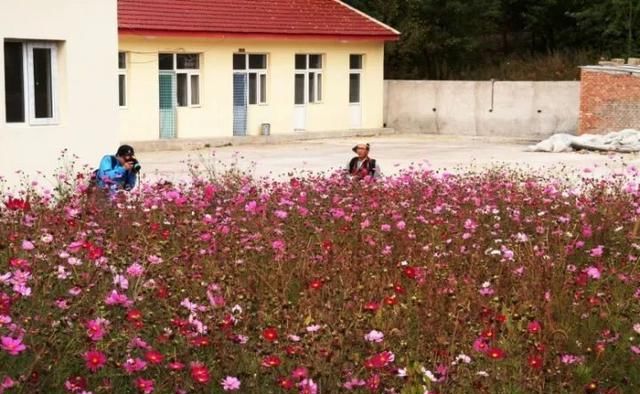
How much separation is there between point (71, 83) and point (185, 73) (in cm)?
1560

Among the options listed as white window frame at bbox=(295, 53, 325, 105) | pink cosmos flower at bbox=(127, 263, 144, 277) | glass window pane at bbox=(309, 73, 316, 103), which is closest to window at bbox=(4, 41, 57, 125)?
pink cosmos flower at bbox=(127, 263, 144, 277)

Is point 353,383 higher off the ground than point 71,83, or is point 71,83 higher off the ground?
point 71,83

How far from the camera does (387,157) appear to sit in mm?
25656

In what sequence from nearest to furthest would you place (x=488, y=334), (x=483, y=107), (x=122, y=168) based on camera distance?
(x=488, y=334)
(x=122, y=168)
(x=483, y=107)

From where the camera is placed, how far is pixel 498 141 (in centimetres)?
3312

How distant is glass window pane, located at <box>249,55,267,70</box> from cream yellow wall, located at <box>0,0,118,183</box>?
16997 millimetres

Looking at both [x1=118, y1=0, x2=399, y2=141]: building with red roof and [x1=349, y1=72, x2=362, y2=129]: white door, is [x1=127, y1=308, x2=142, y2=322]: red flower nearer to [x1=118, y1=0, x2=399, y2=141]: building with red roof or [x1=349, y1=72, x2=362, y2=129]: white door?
[x1=118, y1=0, x2=399, y2=141]: building with red roof

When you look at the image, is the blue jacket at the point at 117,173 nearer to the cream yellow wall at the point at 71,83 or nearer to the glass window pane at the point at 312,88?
the cream yellow wall at the point at 71,83

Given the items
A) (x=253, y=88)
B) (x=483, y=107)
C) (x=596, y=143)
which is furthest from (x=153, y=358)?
(x=483, y=107)

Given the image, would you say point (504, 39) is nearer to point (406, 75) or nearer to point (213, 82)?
point (406, 75)

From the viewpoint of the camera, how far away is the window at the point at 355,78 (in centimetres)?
3506

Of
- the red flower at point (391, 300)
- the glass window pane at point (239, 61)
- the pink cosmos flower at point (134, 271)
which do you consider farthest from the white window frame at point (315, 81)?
the pink cosmos flower at point (134, 271)

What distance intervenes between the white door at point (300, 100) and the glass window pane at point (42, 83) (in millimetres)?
18993

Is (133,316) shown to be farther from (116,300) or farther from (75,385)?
(75,385)
